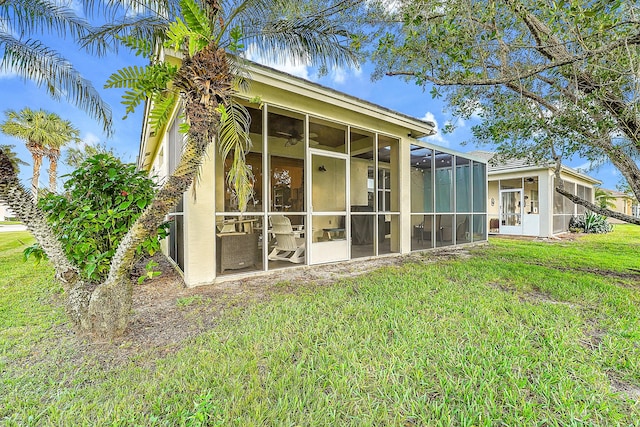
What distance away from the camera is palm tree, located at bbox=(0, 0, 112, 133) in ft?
17.4

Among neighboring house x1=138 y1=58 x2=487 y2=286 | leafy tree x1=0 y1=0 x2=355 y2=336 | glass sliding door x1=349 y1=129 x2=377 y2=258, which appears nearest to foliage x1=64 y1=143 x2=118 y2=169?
neighboring house x1=138 y1=58 x2=487 y2=286

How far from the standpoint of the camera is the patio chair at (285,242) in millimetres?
6230

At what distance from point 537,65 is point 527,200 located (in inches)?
556

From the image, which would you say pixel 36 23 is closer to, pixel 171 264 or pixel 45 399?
pixel 171 264

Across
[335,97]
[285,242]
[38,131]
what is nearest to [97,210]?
[285,242]

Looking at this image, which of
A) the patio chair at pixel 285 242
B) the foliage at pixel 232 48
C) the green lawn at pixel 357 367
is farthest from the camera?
the patio chair at pixel 285 242

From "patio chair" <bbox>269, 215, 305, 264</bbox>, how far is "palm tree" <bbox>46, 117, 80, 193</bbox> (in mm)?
19514

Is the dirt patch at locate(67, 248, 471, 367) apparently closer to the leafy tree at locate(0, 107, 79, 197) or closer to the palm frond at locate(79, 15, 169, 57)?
the palm frond at locate(79, 15, 169, 57)

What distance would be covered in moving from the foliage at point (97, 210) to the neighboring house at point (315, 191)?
1.05 meters

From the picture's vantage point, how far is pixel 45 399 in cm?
192

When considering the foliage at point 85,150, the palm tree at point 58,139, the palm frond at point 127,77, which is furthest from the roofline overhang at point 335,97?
the palm tree at point 58,139

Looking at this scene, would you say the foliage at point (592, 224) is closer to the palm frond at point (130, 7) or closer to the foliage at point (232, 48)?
the foliage at point (232, 48)

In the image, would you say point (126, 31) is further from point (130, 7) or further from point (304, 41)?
point (304, 41)

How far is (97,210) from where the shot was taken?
3660 millimetres
